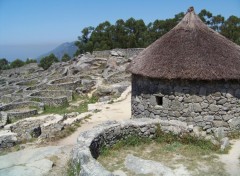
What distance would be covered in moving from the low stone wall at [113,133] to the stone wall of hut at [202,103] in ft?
2.36

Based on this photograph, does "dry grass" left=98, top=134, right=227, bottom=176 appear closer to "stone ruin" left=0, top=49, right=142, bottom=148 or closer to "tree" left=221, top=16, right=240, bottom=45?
"stone ruin" left=0, top=49, right=142, bottom=148

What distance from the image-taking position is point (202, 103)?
1162 centimetres

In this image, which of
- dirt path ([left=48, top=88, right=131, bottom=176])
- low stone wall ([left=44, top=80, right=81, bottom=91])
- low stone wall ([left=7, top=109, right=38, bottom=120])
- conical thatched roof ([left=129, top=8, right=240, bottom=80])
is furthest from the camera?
low stone wall ([left=44, top=80, right=81, bottom=91])

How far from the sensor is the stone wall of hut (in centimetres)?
1154

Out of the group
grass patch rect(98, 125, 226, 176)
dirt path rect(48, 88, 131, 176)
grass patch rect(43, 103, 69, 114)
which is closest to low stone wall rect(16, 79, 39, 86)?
grass patch rect(43, 103, 69, 114)

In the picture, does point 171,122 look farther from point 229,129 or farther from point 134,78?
point 134,78

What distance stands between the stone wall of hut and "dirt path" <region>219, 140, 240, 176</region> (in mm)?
1392

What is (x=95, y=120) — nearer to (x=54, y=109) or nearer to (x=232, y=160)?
(x=54, y=109)

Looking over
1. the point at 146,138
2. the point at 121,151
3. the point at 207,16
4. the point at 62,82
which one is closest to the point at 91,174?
the point at 121,151

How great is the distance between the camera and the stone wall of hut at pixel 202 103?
1154 centimetres

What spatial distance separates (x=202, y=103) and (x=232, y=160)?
2726 millimetres

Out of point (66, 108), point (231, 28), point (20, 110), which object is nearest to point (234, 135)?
point (66, 108)

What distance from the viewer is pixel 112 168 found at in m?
8.80

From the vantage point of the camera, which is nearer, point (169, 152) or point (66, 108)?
point (169, 152)
